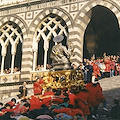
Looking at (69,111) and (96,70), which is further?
(96,70)

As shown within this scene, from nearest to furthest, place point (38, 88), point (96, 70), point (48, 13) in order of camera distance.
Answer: point (38, 88) < point (96, 70) < point (48, 13)

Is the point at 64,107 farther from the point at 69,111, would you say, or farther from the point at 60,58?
the point at 60,58

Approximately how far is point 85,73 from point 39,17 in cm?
756

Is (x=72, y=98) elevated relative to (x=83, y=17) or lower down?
lower down

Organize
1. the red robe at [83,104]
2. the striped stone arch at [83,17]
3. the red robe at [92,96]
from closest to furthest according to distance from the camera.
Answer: the red robe at [83,104] → the red robe at [92,96] → the striped stone arch at [83,17]

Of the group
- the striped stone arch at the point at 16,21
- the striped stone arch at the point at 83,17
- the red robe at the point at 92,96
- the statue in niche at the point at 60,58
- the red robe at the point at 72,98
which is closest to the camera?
the red robe at the point at 72,98

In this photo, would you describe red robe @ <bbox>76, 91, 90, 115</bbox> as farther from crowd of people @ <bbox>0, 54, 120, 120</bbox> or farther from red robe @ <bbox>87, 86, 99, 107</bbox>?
red robe @ <bbox>87, 86, 99, 107</bbox>

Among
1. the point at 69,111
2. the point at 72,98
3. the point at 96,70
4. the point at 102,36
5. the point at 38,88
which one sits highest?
the point at 102,36

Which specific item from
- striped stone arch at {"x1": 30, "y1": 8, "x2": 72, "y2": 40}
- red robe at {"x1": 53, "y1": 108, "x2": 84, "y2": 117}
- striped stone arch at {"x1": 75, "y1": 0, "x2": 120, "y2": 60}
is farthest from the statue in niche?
red robe at {"x1": 53, "y1": 108, "x2": 84, "y2": 117}

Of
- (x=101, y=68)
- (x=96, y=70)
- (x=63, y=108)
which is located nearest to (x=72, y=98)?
(x=63, y=108)

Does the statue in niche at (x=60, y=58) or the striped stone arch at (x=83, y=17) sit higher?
the striped stone arch at (x=83, y=17)

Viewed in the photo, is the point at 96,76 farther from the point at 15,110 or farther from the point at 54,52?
the point at 15,110

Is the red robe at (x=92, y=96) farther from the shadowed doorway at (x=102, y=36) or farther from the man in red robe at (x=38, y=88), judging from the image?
the shadowed doorway at (x=102, y=36)

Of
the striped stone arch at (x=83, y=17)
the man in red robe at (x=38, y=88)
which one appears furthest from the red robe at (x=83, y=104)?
the striped stone arch at (x=83, y=17)
